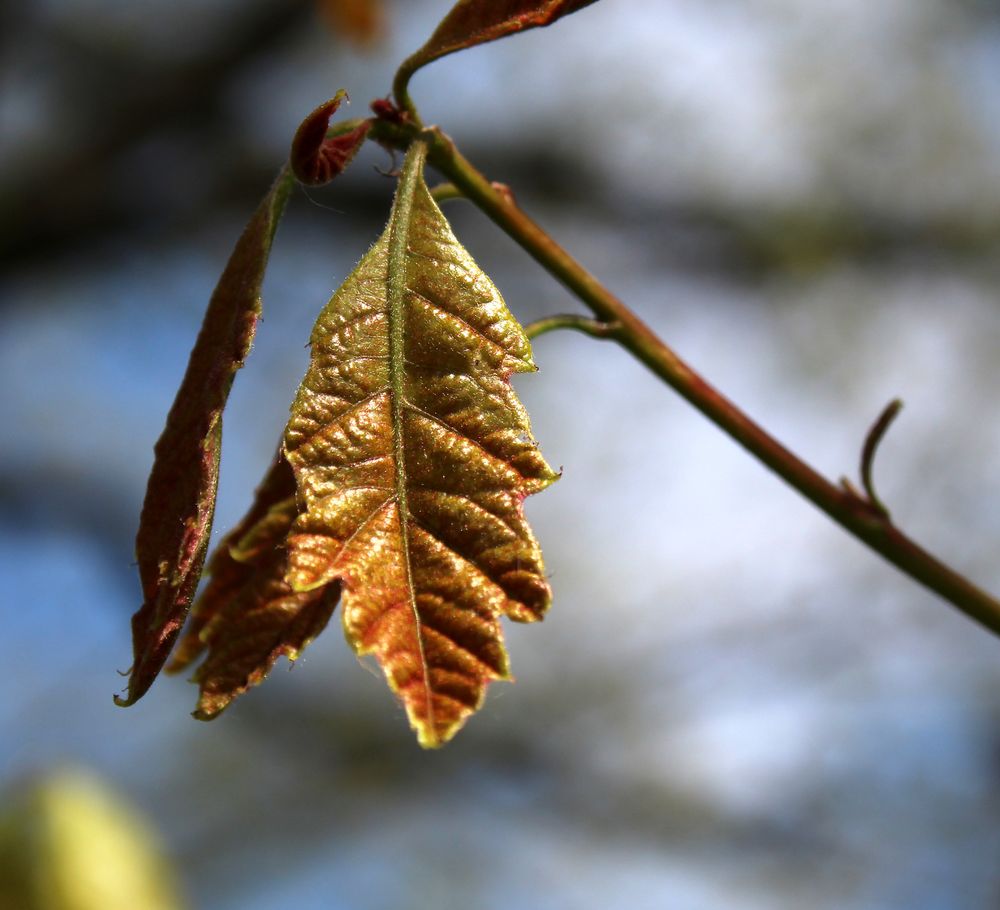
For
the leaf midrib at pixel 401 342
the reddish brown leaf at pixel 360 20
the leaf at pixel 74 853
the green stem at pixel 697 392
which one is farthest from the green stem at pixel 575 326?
the reddish brown leaf at pixel 360 20

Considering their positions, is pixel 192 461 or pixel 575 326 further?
pixel 575 326

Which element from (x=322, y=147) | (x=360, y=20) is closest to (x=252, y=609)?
(x=322, y=147)

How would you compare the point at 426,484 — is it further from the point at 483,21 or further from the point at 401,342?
the point at 483,21

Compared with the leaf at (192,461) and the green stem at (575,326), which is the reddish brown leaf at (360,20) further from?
the leaf at (192,461)

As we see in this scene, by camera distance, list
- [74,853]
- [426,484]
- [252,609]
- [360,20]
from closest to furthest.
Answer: [426,484]
[252,609]
[74,853]
[360,20]

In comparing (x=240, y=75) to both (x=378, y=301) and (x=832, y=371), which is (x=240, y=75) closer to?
(x=832, y=371)

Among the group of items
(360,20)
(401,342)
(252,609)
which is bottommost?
(252,609)

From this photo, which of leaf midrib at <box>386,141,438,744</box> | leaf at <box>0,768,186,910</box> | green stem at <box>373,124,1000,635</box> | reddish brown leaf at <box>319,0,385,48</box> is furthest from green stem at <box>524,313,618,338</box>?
reddish brown leaf at <box>319,0,385,48</box>
